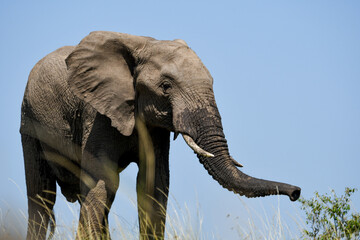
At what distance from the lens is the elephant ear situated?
307 inches

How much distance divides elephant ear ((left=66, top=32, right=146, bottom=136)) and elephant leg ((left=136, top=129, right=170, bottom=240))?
0.53 m

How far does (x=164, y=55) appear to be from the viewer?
297 inches

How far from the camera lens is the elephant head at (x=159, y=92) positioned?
7094 mm


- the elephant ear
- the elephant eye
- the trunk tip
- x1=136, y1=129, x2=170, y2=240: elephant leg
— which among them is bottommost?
the trunk tip

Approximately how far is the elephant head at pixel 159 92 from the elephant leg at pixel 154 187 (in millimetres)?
490

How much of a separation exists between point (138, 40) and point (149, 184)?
1640 millimetres

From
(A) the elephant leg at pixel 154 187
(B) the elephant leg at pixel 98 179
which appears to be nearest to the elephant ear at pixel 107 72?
→ (B) the elephant leg at pixel 98 179

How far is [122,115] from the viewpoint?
7.75m

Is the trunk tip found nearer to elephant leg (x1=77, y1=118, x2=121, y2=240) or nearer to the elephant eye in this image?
the elephant eye

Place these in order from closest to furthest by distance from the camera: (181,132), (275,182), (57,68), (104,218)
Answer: (275,182)
(181,132)
(104,218)
(57,68)

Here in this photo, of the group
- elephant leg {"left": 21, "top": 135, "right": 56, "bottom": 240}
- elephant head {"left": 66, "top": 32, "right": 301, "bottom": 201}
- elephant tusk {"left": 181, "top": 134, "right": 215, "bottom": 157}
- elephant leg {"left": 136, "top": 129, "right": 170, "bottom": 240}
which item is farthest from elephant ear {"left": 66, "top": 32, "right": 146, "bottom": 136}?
elephant leg {"left": 21, "top": 135, "right": 56, "bottom": 240}

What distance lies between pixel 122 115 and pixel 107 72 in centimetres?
55

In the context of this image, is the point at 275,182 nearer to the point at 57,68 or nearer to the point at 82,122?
the point at 82,122

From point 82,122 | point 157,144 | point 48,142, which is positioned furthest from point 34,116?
point 157,144
